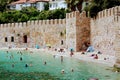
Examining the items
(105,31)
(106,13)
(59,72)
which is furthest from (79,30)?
(59,72)

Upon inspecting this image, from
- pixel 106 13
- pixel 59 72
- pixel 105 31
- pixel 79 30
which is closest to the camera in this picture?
pixel 59 72

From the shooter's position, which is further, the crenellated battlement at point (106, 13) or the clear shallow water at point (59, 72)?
the crenellated battlement at point (106, 13)

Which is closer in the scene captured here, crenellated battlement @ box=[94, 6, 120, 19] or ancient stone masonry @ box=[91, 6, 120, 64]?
crenellated battlement @ box=[94, 6, 120, 19]

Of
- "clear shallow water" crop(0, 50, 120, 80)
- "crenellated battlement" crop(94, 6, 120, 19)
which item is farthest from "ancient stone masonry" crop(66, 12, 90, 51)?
"clear shallow water" crop(0, 50, 120, 80)

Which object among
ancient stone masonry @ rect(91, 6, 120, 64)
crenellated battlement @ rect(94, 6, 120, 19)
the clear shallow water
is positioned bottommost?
the clear shallow water

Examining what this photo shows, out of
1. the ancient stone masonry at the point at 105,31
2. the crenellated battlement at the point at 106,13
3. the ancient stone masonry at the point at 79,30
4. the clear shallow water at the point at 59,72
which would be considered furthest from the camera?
the ancient stone masonry at the point at 79,30

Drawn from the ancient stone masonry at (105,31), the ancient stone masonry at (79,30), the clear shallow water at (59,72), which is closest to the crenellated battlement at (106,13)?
the ancient stone masonry at (105,31)

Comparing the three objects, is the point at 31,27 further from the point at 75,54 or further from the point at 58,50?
the point at 75,54

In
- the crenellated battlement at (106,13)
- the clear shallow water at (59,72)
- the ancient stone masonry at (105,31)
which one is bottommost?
the clear shallow water at (59,72)

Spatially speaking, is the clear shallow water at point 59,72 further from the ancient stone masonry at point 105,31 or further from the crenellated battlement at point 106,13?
the crenellated battlement at point 106,13

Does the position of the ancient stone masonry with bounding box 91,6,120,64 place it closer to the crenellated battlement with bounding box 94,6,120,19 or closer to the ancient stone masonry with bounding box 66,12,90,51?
the crenellated battlement with bounding box 94,6,120,19

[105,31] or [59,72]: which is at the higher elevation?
[105,31]

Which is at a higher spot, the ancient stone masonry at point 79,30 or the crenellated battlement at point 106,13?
the crenellated battlement at point 106,13

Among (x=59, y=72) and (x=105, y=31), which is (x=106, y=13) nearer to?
(x=105, y=31)
